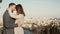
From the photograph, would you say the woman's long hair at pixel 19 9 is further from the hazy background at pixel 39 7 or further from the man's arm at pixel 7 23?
the man's arm at pixel 7 23

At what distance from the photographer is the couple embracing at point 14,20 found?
189 centimetres

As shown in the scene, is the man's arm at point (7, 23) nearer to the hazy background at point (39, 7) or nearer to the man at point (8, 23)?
the man at point (8, 23)

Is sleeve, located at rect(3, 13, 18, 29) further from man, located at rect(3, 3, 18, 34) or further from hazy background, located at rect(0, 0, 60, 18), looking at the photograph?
hazy background, located at rect(0, 0, 60, 18)

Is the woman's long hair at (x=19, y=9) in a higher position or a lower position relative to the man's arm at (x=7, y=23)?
higher

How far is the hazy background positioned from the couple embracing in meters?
0.06

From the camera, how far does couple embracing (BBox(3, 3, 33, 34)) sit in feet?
6.20

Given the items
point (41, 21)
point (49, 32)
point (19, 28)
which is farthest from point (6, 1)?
point (49, 32)

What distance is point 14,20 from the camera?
191cm

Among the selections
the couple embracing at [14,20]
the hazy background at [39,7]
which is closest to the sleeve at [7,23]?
the couple embracing at [14,20]

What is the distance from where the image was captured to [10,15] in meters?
1.89

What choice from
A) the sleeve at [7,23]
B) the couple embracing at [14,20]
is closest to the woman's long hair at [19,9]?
the couple embracing at [14,20]

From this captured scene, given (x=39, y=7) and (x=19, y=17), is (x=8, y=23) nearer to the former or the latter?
(x=19, y=17)

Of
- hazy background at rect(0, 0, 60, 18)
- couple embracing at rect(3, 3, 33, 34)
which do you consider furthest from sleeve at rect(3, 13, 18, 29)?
hazy background at rect(0, 0, 60, 18)

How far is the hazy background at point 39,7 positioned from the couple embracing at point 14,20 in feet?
0.20
